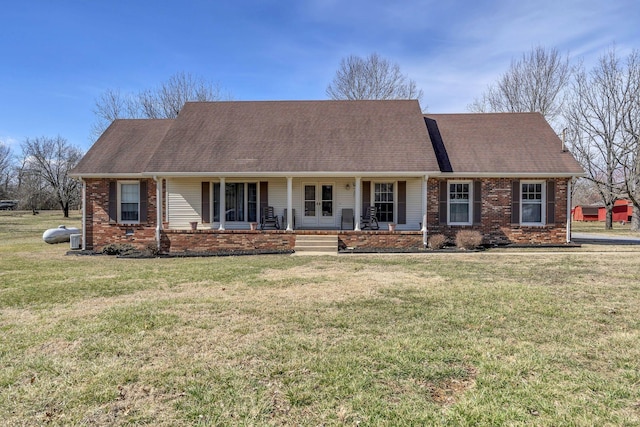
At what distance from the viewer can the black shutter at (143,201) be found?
15062mm

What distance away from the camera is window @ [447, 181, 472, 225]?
14727 millimetres

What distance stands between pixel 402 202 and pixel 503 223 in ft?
12.4

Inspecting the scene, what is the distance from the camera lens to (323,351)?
165 inches

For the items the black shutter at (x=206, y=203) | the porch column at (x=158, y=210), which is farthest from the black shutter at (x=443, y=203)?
the porch column at (x=158, y=210)

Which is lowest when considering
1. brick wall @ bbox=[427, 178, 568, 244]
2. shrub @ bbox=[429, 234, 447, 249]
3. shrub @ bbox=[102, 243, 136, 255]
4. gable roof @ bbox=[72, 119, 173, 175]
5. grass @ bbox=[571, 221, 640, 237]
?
shrub @ bbox=[102, 243, 136, 255]

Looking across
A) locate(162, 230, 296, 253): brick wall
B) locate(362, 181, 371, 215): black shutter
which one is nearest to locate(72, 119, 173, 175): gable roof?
locate(162, 230, 296, 253): brick wall

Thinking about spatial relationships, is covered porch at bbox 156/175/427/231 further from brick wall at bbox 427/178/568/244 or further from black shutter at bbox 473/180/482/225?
black shutter at bbox 473/180/482/225

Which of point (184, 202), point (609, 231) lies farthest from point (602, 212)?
point (184, 202)

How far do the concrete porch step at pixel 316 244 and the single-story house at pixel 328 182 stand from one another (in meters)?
0.23

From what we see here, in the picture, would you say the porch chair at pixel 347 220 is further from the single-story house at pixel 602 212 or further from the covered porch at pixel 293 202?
the single-story house at pixel 602 212

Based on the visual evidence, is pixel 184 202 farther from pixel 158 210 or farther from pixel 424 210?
pixel 424 210

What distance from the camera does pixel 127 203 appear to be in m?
15.3

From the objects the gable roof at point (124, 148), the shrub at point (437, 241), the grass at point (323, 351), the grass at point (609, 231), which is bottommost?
the grass at point (323, 351)

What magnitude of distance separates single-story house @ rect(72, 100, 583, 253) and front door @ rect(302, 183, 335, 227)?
0.13 feet
